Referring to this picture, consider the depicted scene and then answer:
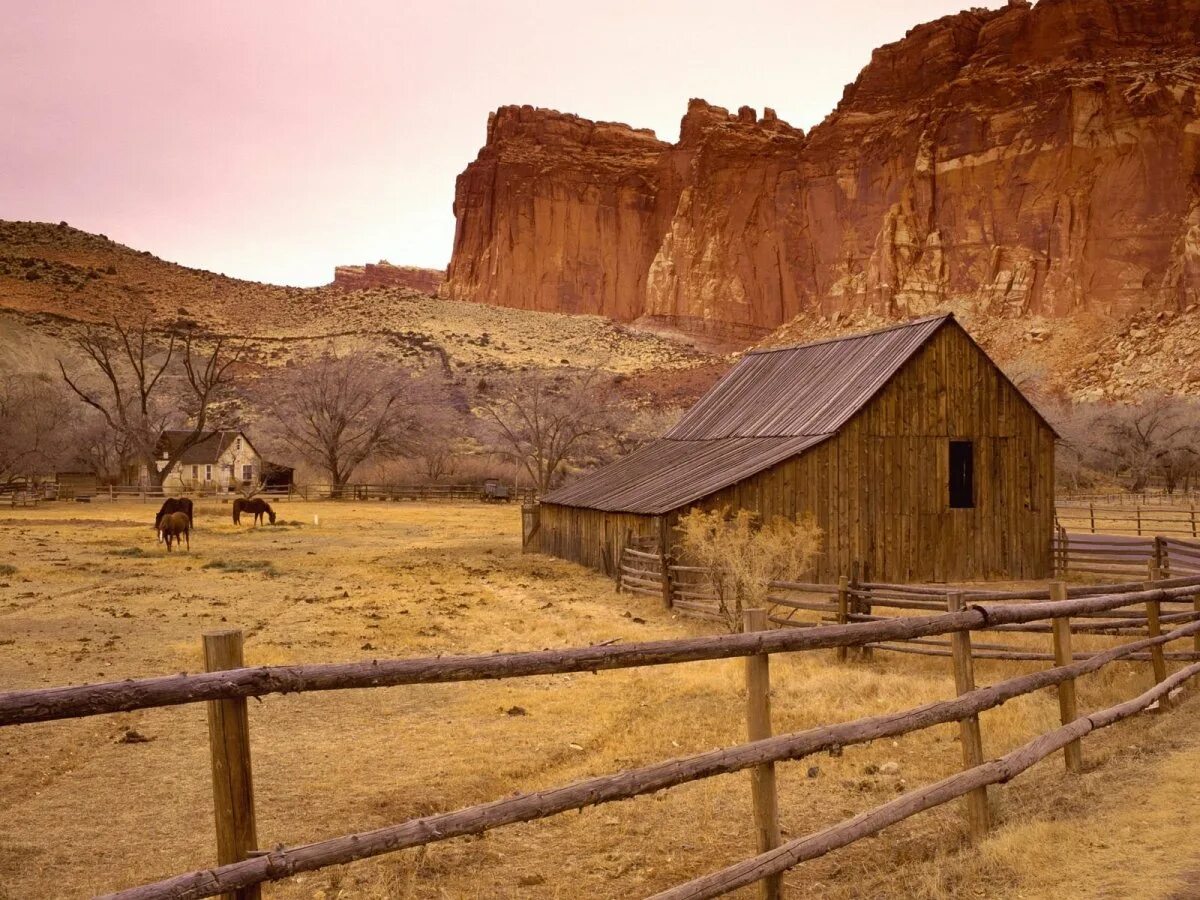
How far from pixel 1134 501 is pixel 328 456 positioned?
40.8 m

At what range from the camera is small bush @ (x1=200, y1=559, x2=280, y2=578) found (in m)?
24.0

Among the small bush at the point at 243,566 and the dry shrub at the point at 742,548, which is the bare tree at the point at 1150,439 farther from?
the small bush at the point at 243,566

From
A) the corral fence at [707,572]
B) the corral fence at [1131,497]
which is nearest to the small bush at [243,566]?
the corral fence at [707,572]

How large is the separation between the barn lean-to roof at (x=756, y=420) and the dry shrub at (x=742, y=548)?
2.73 feet

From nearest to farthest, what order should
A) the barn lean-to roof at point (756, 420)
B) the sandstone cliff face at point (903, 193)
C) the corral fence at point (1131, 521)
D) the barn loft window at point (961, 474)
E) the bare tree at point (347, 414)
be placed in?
1. the barn lean-to roof at point (756, 420)
2. the barn loft window at point (961, 474)
3. the corral fence at point (1131, 521)
4. the bare tree at point (347, 414)
5. the sandstone cliff face at point (903, 193)

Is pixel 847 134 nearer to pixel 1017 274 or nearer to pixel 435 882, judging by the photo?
pixel 1017 274

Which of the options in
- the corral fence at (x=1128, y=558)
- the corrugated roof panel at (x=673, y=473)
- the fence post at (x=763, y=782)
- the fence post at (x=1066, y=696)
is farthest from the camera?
the corral fence at (x=1128, y=558)

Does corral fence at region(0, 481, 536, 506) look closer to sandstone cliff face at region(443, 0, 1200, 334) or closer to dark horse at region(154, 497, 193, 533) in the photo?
dark horse at region(154, 497, 193, 533)

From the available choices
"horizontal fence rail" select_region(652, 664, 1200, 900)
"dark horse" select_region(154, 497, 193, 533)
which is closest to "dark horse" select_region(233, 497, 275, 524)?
"dark horse" select_region(154, 497, 193, 533)

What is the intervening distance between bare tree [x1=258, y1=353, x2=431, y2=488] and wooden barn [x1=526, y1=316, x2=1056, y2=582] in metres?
36.7

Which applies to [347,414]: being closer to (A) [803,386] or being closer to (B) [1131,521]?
(A) [803,386]

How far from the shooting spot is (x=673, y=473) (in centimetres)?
2419

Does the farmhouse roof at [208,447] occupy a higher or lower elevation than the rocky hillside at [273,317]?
lower

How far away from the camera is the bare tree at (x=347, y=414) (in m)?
58.7
